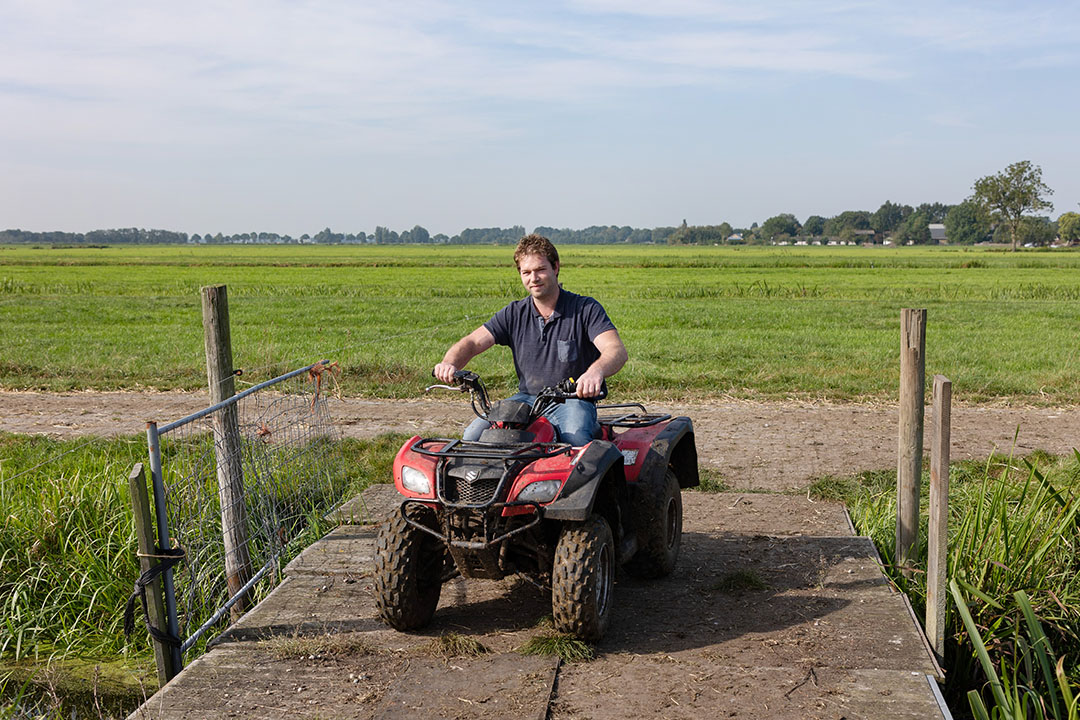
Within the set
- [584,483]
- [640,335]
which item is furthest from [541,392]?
[640,335]

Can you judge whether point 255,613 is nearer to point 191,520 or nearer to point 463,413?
point 191,520

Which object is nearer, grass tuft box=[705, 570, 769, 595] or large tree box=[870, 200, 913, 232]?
grass tuft box=[705, 570, 769, 595]

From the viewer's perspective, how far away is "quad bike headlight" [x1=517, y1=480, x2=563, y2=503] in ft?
13.7

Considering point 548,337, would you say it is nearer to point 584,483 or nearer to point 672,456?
point 584,483

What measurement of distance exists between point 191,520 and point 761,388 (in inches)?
339

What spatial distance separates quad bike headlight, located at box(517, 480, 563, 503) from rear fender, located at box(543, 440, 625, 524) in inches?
1.3

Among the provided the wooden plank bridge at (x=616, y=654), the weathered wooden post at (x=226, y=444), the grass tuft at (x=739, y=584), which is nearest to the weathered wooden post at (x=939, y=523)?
the wooden plank bridge at (x=616, y=654)

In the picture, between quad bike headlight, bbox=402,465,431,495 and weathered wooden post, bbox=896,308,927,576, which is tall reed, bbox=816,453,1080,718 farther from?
quad bike headlight, bbox=402,465,431,495

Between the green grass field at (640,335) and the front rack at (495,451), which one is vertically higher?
the front rack at (495,451)

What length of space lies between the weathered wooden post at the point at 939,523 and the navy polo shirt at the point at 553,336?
5.47 ft

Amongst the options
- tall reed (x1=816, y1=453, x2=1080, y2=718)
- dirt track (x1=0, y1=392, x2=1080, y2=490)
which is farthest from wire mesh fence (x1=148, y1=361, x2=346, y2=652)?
tall reed (x1=816, y1=453, x2=1080, y2=718)

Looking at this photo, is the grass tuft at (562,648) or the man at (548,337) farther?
the man at (548,337)

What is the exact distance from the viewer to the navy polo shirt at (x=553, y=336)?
201 inches

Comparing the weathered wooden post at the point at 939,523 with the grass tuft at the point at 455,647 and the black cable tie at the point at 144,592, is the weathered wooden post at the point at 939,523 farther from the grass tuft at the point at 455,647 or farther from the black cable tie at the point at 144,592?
the black cable tie at the point at 144,592
